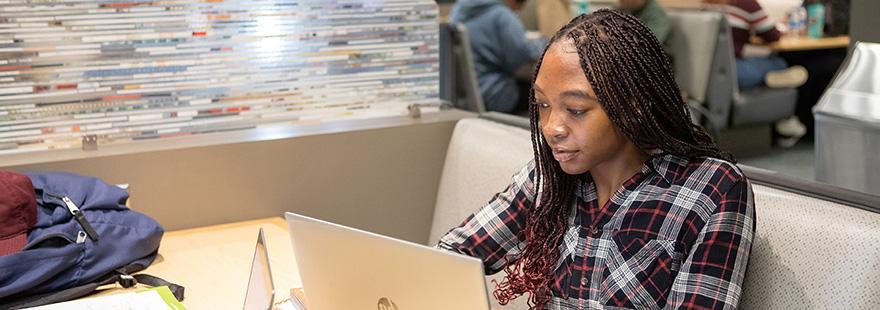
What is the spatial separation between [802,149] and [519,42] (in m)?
2.20

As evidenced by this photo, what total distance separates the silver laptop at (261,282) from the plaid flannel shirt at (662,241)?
1.47 feet

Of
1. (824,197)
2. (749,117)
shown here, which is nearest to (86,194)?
(824,197)

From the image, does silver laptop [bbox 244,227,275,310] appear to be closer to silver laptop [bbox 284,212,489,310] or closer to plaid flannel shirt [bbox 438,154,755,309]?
silver laptop [bbox 284,212,489,310]

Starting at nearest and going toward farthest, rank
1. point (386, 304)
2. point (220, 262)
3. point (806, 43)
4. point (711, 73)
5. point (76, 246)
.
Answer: point (386, 304) < point (76, 246) < point (220, 262) < point (711, 73) < point (806, 43)

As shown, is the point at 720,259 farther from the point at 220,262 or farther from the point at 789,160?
the point at 789,160

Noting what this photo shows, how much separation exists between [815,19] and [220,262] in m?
5.16

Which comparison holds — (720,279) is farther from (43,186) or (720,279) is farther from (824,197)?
(43,186)

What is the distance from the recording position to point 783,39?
6.15 meters

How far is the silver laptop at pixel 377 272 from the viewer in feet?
3.84

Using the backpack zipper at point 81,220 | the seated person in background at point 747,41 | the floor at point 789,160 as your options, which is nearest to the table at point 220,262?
the backpack zipper at point 81,220

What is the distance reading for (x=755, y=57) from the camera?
582 centimetres

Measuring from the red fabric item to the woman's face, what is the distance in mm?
1061

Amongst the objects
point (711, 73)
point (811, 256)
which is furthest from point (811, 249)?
point (711, 73)

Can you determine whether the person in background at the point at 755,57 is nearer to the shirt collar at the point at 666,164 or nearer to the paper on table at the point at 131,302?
the shirt collar at the point at 666,164
